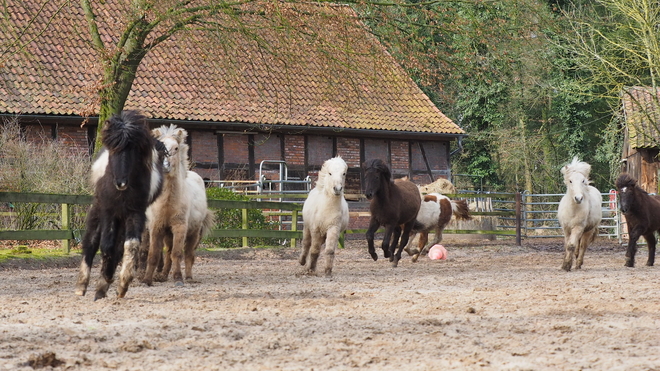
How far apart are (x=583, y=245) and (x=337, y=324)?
9508mm

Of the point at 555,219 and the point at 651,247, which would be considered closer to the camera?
the point at 651,247

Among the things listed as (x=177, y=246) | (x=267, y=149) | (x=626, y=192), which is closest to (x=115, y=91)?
(x=177, y=246)

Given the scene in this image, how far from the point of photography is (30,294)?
9.41 metres

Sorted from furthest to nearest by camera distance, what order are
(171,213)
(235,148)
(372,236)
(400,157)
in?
(400,157)
(235,148)
(372,236)
(171,213)

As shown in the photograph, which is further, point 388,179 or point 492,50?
point 492,50

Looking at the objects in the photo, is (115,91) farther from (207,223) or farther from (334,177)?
(334,177)

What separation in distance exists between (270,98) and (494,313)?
22.7 meters

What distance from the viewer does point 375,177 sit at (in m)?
15.0

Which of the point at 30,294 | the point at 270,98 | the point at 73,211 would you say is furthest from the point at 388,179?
the point at 270,98

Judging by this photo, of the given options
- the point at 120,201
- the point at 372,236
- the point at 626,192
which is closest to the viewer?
the point at 120,201

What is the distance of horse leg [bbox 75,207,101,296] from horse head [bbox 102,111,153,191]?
0.55 metres

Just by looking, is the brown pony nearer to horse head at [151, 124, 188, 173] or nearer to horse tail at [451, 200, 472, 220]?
horse tail at [451, 200, 472, 220]

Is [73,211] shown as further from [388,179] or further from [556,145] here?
[556,145]

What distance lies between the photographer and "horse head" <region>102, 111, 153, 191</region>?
8211 mm
